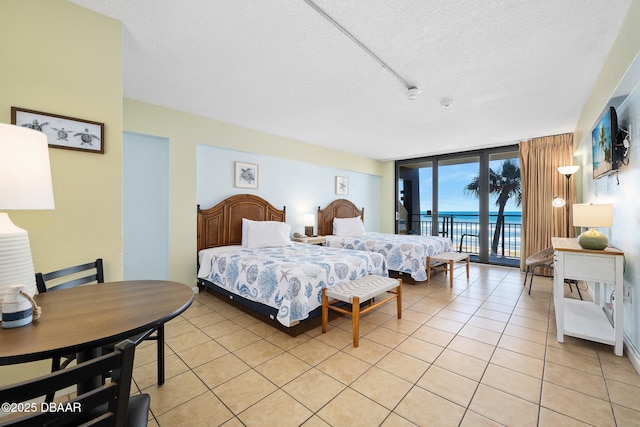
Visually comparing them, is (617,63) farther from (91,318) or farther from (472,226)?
(472,226)

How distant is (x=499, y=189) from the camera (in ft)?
20.0

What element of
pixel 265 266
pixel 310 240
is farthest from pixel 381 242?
pixel 265 266

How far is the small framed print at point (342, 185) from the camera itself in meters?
6.26

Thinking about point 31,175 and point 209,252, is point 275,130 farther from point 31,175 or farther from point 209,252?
point 31,175

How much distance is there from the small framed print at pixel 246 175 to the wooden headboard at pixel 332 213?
1700 mm

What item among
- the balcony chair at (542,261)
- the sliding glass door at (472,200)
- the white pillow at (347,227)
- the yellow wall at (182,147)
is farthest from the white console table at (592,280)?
the yellow wall at (182,147)

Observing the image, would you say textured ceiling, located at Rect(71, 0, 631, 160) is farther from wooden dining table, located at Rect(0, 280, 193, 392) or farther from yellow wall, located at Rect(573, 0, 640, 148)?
wooden dining table, located at Rect(0, 280, 193, 392)

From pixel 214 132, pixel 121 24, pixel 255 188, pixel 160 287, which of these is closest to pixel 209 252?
pixel 255 188

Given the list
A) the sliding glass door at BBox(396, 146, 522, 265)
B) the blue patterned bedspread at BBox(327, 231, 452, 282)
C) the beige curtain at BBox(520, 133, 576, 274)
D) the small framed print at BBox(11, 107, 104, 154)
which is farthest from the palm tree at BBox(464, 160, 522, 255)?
the small framed print at BBox(11, 107, 104, 154)

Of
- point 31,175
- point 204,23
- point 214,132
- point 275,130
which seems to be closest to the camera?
point 31,175

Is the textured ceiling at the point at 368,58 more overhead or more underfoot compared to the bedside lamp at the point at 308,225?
more overhead

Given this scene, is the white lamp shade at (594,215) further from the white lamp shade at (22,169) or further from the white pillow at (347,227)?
the white lamp shade at (22,169)

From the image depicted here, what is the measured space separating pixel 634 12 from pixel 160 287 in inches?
136

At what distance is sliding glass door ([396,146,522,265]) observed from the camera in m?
5.77
